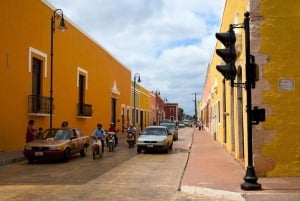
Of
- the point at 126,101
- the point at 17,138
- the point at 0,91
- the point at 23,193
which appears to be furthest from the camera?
the point at 126,101

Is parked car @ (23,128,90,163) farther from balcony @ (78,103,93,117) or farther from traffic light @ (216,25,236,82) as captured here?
balcony @ (78,103,93,117)

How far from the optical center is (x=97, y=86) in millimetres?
39531

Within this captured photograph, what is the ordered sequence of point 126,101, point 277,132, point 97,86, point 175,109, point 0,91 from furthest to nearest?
point 175,109
point 126,101
point 97,86
point 0,91
point 277,132

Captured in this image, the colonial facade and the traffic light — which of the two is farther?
the colonial facade

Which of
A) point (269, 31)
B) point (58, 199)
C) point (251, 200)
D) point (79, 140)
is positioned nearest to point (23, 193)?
point (58, 199)

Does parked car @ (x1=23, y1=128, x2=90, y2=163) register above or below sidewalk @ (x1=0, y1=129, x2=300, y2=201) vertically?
above

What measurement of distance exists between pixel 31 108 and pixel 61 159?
5501 mm

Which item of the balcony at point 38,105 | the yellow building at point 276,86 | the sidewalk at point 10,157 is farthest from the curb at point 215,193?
the balcony at point 38,105

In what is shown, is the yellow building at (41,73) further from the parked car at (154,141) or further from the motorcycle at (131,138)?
the parked car at (154,141)

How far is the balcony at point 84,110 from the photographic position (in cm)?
3339

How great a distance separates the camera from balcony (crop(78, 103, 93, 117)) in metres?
33.4

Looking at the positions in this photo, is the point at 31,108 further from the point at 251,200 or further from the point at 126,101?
the point at 126,101

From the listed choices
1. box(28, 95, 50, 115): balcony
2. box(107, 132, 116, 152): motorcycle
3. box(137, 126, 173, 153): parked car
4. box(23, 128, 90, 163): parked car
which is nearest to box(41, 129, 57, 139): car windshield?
box(23, 128, 90, 163): parked car

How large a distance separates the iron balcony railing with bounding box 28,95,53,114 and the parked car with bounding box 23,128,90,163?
11.4 feet
